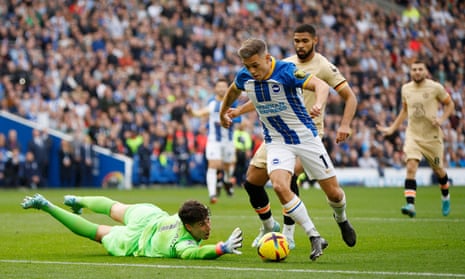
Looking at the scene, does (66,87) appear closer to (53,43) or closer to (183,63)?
(53,43)

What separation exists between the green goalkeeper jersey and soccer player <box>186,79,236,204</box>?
395 inches

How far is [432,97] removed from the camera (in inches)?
675

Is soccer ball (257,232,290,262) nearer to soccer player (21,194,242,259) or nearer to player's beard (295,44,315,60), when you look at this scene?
soccer player (21,194,242,259)

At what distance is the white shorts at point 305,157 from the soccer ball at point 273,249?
75cm

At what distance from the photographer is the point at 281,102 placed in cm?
1008

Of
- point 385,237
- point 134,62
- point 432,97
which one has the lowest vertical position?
point 385,237

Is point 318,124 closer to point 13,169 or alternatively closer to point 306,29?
point 306,29

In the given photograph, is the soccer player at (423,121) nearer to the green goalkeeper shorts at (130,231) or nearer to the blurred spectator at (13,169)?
the green goalkeeper shorts at (130,231)

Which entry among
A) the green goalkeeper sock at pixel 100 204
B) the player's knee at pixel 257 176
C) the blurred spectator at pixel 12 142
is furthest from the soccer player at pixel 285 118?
the blurred spectator at pixel 12 142

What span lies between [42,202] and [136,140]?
22017 millimetres

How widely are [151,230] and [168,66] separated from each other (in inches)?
968

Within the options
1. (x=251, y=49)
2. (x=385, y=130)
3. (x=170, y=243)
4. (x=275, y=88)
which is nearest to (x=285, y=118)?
(x=275, y=88)

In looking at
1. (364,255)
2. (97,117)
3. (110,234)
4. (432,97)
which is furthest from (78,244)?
(97,117)

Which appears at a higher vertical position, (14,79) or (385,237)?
(14,79)
